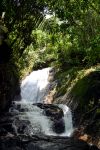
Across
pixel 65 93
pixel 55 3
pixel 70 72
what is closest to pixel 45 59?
pixel 70 72

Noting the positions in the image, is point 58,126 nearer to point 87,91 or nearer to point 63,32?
point 87,91

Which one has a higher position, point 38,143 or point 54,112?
point 54,112

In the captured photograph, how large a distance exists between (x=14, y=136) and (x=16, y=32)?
34.9ft

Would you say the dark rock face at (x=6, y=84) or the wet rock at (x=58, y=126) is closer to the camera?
the dark rock face at (x=6, y=84)

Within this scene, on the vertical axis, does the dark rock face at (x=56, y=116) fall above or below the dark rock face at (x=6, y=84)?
below

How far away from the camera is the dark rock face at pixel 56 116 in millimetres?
23203

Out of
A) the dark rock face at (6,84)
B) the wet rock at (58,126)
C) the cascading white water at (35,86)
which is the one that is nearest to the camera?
the dark rock face at (6,84)

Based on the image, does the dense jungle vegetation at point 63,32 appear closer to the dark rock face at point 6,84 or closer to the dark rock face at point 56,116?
the dark rock face at point 6,84

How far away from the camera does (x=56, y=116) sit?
23.7m

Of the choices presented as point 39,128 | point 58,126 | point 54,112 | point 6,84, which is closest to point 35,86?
point 54,112

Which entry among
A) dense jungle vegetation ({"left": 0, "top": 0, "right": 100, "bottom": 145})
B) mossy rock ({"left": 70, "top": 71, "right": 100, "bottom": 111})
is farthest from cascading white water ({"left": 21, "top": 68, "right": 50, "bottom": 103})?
mossy rock ({"left": 70, "top": 71, "right": 100, "bottom": 111})

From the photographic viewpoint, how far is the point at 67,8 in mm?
20719

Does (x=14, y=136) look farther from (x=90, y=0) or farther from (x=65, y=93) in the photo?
(x=65, y=93)

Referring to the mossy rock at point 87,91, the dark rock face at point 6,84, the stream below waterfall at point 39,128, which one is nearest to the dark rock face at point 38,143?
the stream below waterfall at point 39,128
